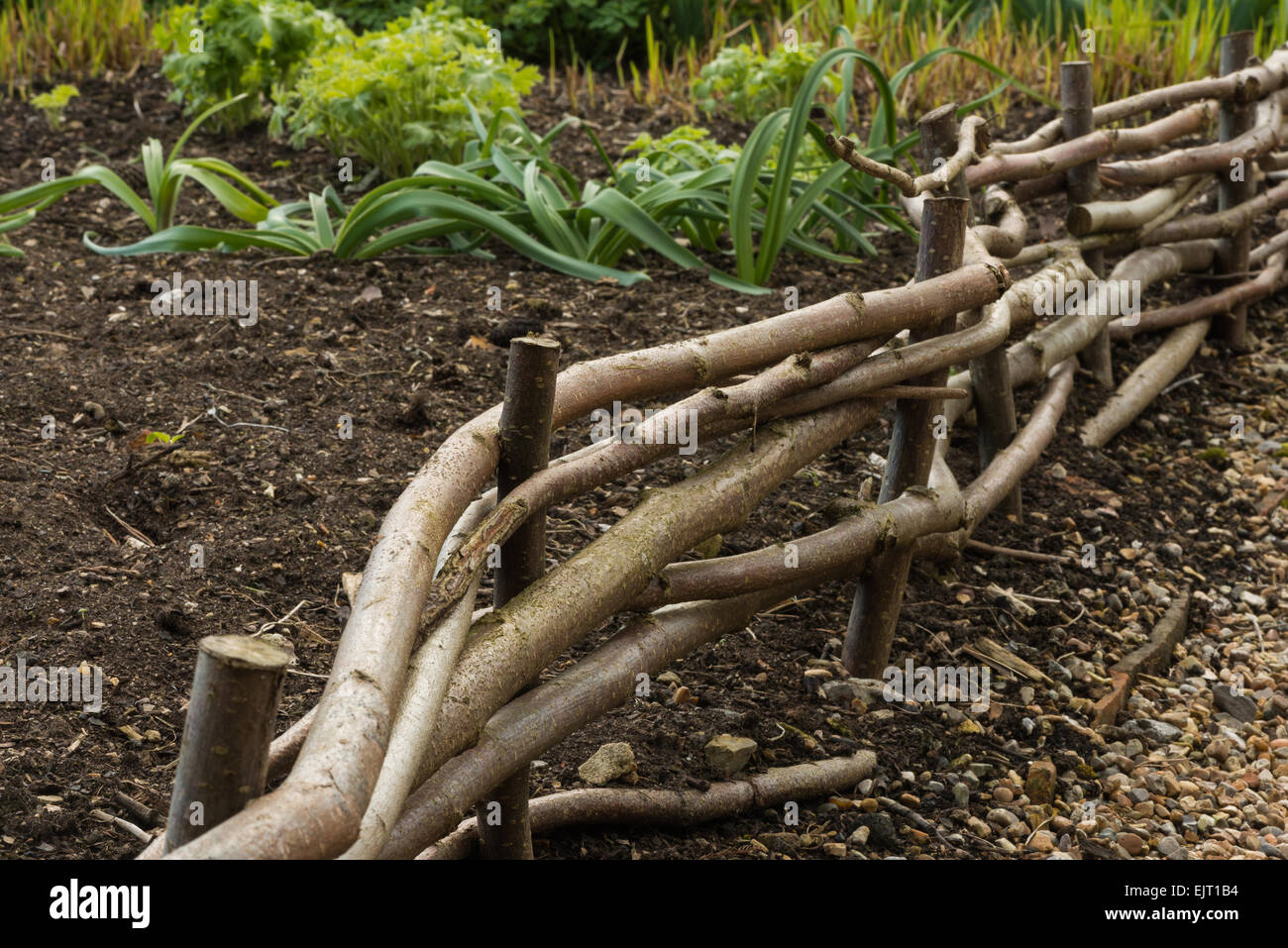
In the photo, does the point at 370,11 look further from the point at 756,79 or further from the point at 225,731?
the point at 225,731

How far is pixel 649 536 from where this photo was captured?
1926mm

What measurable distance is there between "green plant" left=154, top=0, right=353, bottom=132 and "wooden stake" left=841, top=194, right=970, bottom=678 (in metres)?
2.95

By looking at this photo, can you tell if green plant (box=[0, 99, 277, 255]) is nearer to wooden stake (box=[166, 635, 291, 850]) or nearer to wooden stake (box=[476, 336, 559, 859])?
wooden stake (box=[476, 336, 559, 859])

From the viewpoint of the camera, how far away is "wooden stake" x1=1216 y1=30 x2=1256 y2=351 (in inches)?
162

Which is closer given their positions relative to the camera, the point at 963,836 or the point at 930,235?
the point at 963,836

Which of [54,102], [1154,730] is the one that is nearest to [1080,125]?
[1154,730]

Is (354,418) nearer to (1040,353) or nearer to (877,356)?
(877,356)

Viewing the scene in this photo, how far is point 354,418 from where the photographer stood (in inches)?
119

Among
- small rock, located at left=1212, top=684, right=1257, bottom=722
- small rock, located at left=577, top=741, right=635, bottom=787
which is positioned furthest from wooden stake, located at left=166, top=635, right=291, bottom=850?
small rock, located at left=1212, top=684, right=1257, bottom=722

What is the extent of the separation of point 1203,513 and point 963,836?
Result: 5.71 feet

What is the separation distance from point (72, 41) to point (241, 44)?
1.72 metres

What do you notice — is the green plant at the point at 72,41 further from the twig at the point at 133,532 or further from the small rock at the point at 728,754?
the small rock at the point at 728,754
